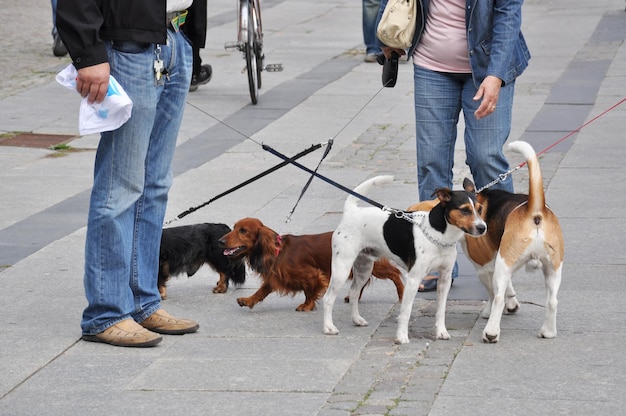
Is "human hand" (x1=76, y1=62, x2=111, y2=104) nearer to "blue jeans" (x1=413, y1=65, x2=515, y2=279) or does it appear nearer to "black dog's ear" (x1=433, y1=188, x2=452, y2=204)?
"black dog's ear" (x1=433, y1=188, x2=452, y2=204)

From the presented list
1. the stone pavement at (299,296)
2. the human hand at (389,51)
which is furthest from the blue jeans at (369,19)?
the human hand at (389,51)

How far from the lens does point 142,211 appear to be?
571 centimetres

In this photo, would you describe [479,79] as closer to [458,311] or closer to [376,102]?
[458,311]

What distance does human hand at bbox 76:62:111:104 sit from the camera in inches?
199

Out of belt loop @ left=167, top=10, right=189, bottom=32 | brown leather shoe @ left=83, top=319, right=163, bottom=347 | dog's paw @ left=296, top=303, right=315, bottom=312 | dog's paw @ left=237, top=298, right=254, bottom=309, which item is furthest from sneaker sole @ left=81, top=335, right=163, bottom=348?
belt loop @ left=167, top=10, right=189, bottom=32

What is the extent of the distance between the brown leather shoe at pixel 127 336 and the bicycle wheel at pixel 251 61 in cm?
694

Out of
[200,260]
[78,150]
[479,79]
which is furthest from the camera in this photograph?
[78,150]

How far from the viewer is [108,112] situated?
512 cm

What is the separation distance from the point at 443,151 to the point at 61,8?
2.27 m

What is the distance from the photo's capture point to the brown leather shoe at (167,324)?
18.8ft

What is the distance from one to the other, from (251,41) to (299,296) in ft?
21.1

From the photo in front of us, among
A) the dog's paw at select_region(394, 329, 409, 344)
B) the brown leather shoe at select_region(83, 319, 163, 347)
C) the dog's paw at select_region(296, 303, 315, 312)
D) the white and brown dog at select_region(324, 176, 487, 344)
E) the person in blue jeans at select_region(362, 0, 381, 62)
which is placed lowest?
the person in blue jeans at select_region(362, 0, 381, 62)

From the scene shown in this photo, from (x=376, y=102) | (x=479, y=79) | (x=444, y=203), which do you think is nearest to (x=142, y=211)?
(x=444, y=203)

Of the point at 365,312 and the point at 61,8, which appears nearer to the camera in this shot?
the point at 61,8
